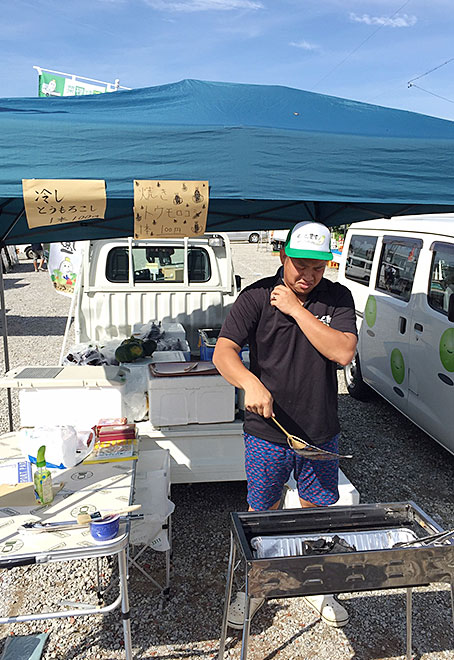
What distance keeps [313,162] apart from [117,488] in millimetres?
1704

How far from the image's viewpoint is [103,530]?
1.87 metres

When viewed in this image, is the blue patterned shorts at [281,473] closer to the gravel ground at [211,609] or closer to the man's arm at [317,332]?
the man's arm at [317,332]

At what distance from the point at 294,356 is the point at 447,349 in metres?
2.07

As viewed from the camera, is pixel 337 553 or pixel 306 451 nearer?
pixel 337 553

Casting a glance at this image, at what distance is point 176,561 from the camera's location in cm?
305

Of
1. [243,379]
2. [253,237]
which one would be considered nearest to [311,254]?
[243,379]

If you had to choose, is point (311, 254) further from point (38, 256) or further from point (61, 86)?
point (38, 256)

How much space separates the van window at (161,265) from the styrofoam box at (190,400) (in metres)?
2.51

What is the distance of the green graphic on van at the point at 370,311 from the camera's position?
505cm

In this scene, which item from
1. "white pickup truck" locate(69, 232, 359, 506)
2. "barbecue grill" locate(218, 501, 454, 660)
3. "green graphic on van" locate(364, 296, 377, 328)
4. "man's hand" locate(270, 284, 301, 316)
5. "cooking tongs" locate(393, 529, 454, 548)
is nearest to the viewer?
"barbecue grill" locate(218, 501, 454, 660)

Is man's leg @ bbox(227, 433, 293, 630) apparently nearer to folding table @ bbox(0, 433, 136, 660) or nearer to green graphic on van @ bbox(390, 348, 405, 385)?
folding table @ bbox(0, 433, 136, 660)

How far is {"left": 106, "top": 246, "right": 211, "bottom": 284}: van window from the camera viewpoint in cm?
545

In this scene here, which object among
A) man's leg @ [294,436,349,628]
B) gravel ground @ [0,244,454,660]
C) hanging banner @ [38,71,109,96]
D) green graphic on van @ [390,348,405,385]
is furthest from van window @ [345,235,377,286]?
hanging banner @ [38,71,109,96]

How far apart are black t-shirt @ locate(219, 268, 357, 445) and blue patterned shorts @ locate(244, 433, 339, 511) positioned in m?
0.06
